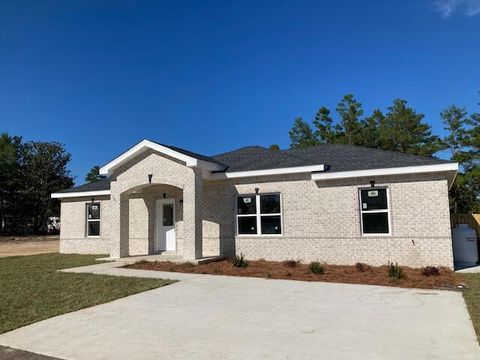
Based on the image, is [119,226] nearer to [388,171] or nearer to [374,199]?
[374,199]

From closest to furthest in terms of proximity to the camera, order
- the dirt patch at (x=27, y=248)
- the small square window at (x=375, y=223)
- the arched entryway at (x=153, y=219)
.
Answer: the small square window at (x=375, y=223) < the arched entryway at (x=153, y=219) < the dirt patch at (x=27, y=248)

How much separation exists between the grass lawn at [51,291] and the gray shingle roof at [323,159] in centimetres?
612

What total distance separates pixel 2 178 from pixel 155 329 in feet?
187

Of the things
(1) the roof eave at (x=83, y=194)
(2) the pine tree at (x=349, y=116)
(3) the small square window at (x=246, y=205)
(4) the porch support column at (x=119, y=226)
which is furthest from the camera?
(2) the pine tree at (x=349, y=116)

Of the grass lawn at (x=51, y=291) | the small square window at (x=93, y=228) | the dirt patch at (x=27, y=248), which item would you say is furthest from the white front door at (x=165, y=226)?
the dirt patch at (x=27, y=248)

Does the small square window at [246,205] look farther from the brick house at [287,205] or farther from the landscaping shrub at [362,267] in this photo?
the landscaping shrub at [362,267]

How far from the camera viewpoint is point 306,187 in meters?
14.7

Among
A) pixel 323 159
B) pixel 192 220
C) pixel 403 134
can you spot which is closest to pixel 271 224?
pixel 192 220

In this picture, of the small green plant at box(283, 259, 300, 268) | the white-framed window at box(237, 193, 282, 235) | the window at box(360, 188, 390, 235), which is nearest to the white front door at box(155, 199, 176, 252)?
the white-framed window at box(237, 193, 282, 235)

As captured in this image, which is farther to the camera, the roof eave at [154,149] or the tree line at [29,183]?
the tree line at [29,183]

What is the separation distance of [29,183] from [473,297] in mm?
58310

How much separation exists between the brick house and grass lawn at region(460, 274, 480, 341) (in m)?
1.64

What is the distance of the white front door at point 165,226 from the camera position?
1802 cm

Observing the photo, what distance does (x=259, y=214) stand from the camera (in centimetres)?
1557
